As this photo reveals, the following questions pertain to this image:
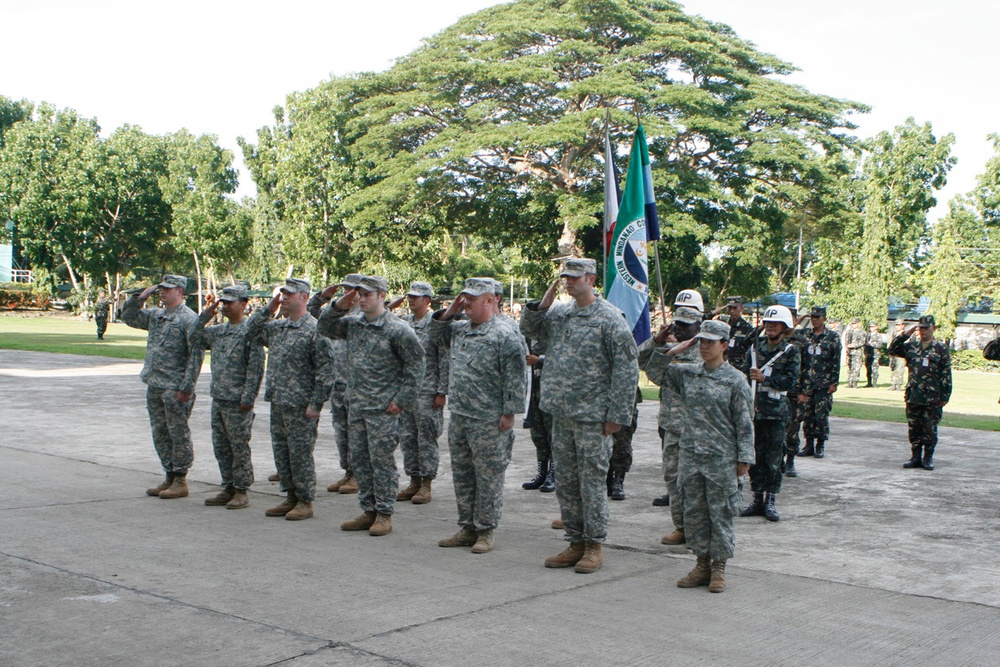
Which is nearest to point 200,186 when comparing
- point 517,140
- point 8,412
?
point 517,140

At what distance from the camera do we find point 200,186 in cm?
6150

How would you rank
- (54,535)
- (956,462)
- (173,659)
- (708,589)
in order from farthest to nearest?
(956,462)
(54,535)
(708,589)
(173,659)

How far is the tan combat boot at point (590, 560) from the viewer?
646cm

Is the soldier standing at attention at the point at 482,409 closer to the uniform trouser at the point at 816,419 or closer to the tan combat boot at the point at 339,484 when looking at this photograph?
the tan combat boot at the point at 339,484

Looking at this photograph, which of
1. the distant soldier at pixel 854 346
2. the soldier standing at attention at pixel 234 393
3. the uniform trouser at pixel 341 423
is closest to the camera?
the soldier standing at attention at pixel 234 393

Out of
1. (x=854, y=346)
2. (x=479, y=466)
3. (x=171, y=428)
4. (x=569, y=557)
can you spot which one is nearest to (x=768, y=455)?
(x=569, y=557)

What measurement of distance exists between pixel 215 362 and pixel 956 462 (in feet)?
28.8

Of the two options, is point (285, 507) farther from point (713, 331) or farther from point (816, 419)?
point (816, 419)

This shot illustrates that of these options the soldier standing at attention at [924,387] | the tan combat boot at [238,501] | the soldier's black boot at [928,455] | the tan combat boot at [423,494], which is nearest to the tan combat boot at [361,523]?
the tan combat boot at [238,501]

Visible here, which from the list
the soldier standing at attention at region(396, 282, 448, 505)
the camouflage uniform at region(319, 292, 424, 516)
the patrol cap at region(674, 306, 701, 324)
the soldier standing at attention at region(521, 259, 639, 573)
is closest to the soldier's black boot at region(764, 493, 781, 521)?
the patrol cap at region(674, 306, 701, 324)

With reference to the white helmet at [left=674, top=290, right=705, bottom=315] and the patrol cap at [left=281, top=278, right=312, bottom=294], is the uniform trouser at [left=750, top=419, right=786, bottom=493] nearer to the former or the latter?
the white helmet at [left=674, top=290, right=705, bottom=315]

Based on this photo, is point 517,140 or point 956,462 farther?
point 517,140

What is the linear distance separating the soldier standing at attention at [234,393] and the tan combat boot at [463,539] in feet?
6.92

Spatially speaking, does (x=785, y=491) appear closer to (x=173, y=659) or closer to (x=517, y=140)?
(x=173, y=659)
